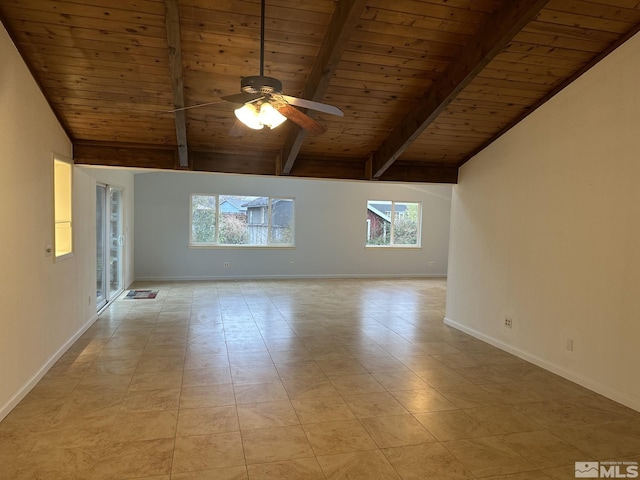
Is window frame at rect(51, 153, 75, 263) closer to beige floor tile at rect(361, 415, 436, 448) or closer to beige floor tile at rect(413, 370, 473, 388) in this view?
beige floor tile at rect(361, 415, 436, 448)

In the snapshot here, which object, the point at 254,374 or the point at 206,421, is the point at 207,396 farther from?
the point at 254,374

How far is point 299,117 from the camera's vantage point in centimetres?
260

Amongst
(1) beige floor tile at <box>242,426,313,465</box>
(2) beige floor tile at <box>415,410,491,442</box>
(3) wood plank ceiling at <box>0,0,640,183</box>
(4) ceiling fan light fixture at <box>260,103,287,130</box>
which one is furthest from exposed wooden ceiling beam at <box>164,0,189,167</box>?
(2) beige floor tile at <box>415,410,491,442</box>

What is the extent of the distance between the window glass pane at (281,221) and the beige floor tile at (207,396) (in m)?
5.97

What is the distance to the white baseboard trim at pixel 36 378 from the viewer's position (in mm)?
2750

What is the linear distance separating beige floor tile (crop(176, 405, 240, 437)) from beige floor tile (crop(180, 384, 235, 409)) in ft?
0.25

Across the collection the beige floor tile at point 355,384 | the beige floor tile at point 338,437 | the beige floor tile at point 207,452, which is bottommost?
the beige floor tile at point 207,452

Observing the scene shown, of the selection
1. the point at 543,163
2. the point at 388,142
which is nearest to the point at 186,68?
the point at 388,142

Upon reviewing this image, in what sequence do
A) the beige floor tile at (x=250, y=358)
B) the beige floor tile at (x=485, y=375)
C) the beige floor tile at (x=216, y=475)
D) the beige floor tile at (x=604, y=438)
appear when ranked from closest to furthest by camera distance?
the beige floor tile at (x=216, y=475), the beige floor tile at (x=604, y=438), the beige floor tile at (x=485, y=375), the beige floor tile at (x=250, y=358)

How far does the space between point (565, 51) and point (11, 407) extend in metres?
4.97

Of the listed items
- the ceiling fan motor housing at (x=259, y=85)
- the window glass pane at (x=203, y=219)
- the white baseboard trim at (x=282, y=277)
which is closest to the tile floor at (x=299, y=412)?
the ceiling fan motor housing at (x=259, y=85)

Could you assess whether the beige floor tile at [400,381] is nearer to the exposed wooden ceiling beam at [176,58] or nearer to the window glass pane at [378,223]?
the exposed wooden ceiling beam at [176,58]

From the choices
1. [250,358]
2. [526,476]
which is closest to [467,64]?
[526,476]

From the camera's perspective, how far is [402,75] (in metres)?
3.56
